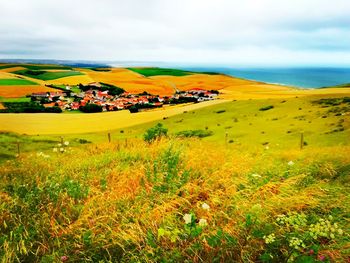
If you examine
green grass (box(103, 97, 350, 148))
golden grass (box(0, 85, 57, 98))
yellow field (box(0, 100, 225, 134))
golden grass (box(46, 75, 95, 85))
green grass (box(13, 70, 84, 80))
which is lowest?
yellow field (box(0, 100, 225, 134))

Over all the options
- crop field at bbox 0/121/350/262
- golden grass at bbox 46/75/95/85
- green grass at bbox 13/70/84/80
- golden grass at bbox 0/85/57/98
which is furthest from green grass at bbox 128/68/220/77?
crop field at bbox 0/121/350/262

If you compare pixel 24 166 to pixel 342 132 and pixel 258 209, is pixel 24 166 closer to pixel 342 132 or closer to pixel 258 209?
pixel 258 209

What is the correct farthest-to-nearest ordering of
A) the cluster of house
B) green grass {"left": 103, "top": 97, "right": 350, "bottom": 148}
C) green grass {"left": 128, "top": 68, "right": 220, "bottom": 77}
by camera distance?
green grass {"left": 128, "top": 68, "right": 220, "bottom": 77}
the cluster of house
green grass {"left": 103, "top": 97, "right": 350, "bottom": 148}

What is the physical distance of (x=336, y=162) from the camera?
11062mm

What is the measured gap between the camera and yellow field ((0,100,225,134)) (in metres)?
42.9

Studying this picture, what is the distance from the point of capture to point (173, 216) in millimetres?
6109

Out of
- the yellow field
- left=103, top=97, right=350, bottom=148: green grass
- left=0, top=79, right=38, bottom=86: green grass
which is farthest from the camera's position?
the yellow field

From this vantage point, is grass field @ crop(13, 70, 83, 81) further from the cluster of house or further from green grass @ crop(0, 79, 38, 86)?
green grass @ crop(0, 79, 38, 86)

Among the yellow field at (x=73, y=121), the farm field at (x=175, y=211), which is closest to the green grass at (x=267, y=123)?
the yellow field at (x=73, y=121)

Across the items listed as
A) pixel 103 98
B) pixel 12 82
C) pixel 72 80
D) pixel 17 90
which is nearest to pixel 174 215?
pixel 17 90

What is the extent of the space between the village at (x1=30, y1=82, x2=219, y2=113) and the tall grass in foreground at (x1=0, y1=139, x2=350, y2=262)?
3676 centimetres

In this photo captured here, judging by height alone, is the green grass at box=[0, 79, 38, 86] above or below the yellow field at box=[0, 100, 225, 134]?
above

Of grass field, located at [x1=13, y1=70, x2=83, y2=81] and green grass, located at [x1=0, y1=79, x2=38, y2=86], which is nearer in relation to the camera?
green grass, located at [x1=0, y1=79, x2=38, y2=86]

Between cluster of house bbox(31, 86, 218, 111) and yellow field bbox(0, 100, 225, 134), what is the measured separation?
160 cm
